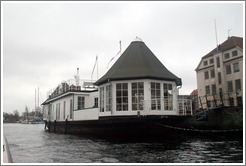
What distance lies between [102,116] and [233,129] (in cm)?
1056

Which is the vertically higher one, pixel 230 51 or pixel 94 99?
pixel 230 51

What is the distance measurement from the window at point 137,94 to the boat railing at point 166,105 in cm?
17

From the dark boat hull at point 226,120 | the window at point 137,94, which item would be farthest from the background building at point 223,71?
the window at point 137,94

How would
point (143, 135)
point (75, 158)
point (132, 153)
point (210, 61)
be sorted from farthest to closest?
point (210, 61), point (143, 135), point (132, 153), point (75, 158)

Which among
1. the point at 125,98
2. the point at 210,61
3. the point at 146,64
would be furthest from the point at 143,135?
the point at 210,61

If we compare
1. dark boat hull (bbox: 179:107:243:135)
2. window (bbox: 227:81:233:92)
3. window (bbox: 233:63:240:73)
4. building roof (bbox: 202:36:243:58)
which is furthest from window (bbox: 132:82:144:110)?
building roof (bbox: 202:36:243:58)

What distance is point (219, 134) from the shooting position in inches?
820

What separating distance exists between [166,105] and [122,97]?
127 inches

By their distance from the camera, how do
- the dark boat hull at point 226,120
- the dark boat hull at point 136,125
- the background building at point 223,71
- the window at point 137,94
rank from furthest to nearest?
the background building at point 223,71 → the dark boat hull at point 226,120 → the window at point 137,94 → the dark boat hull at point 136,125

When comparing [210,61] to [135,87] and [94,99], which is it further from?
[135,87]

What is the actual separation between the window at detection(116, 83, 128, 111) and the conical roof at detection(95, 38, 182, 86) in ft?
2.20

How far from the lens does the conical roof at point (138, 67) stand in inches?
685

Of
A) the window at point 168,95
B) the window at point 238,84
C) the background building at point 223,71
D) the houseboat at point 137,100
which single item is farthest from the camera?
the background building at point 223,71

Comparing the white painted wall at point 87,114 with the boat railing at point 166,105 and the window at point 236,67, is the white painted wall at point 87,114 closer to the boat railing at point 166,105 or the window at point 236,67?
the boat railing at point 166,105
